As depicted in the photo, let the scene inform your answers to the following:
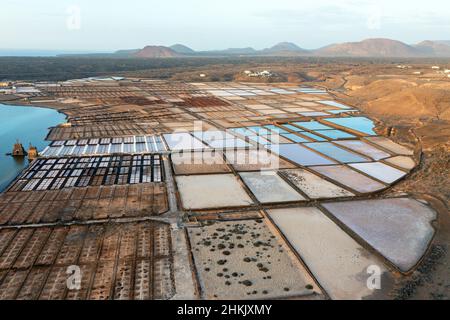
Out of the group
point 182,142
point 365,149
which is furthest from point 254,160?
point 365,149

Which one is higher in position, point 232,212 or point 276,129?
point 276,129

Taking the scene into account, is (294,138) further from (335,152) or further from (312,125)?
(312,125)

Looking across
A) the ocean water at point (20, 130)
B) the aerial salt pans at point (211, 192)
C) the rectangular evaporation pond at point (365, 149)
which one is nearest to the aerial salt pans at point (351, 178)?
the rectangular evaporation pond at point (365, 149)

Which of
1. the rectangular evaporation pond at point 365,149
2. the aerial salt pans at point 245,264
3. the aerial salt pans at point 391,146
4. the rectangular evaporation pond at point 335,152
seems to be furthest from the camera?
the aerial salt pans at point 391,146

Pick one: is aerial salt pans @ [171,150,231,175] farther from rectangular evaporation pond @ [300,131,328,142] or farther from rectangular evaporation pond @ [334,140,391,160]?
rectangular evaporation pond @ [334,140,391,160]

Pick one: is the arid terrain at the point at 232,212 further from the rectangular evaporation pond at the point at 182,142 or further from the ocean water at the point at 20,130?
the ocean water at the point at 20,130

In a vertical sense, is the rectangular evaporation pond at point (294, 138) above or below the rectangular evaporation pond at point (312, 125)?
below
